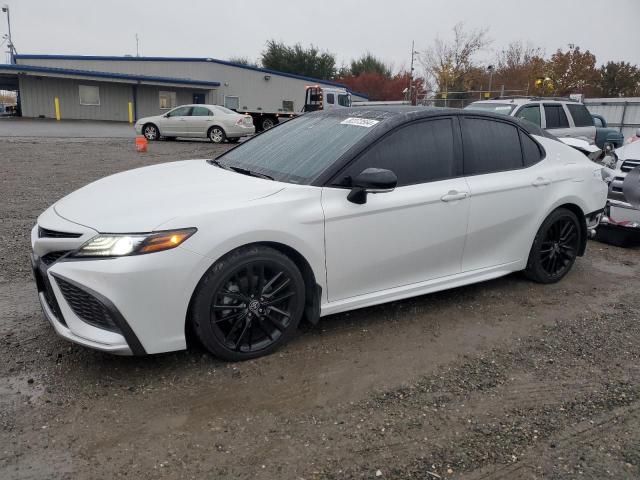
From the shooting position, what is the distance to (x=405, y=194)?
3715 mm

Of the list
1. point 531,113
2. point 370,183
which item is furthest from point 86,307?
point 531,113

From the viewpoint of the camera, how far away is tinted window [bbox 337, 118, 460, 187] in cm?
363

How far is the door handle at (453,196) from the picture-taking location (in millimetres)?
3877

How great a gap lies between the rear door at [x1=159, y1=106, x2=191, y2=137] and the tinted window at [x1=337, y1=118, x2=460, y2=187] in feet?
58.5

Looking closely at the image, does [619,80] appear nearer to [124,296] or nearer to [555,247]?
[555,247]

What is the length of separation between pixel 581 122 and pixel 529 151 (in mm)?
8472

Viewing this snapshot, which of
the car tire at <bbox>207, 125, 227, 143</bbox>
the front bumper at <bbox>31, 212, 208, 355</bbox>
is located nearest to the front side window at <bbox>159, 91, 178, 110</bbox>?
the car tire at <bbox>207, 125, 227, 143</bbox>

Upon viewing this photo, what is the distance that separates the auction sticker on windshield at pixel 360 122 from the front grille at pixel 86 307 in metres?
2.18

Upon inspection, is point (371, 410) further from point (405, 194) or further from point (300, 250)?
point (405, 194)

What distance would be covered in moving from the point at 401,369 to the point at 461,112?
2171 millimetres

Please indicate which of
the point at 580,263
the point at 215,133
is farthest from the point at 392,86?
the point at 580,263

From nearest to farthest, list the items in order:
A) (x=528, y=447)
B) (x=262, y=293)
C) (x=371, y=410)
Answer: (x=528, y=447)
(x=371, y=410)
(x=262, y=293)

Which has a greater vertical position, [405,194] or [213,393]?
[405,194]

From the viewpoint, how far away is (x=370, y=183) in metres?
3.32
